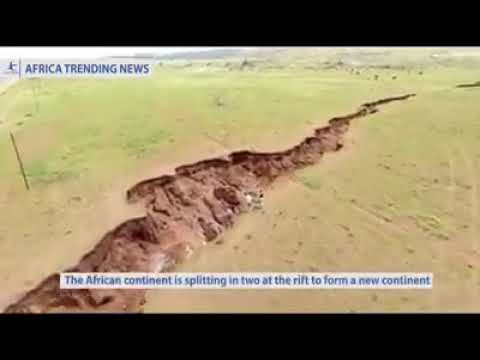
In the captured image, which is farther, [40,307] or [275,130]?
[275,130]

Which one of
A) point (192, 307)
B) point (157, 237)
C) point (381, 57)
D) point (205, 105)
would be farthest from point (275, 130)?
point (192, 307)

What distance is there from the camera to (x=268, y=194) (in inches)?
115

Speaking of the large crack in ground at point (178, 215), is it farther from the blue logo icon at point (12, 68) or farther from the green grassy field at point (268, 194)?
the blue logo icon at point (12, 68)

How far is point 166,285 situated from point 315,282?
0.73 meters

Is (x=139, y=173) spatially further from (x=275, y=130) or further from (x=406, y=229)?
(x=406, y=229)

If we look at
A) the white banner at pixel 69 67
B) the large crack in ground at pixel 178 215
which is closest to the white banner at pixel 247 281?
the large crack in ground at pixel 178 215

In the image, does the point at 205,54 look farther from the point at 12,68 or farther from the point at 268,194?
the point at 12,68

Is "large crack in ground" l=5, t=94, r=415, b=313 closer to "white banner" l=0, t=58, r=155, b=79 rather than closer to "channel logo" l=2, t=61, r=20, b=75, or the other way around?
"white banner" l=0, t=58, r=155, b=79

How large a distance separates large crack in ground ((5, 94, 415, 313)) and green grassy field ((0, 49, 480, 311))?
0.23 feet

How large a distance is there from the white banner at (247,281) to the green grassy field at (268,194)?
0.04 meters

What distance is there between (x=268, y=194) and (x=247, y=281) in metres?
0.49

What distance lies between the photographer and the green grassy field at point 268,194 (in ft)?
8.86

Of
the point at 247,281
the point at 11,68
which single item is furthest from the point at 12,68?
the point at 247,281

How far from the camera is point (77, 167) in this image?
2.78 metres
